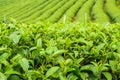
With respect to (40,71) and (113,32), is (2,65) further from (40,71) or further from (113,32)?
(113,32)

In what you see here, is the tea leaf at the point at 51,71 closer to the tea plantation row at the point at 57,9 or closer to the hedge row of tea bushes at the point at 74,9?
the tea plantation row at the point at 57,9

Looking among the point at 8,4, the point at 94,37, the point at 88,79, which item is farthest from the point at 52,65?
the point at 8,4

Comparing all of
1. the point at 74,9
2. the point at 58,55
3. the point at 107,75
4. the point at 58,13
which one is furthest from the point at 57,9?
the point at 107,75

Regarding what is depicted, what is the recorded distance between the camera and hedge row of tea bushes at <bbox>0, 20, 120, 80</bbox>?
158 inches

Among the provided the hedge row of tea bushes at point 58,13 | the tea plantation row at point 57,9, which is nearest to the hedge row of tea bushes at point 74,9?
the tea plantation row at point 57,9

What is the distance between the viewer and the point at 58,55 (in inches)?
177

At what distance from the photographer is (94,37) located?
204 inches

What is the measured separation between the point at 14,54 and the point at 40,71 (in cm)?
65

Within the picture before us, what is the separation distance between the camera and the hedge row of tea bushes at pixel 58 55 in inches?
158

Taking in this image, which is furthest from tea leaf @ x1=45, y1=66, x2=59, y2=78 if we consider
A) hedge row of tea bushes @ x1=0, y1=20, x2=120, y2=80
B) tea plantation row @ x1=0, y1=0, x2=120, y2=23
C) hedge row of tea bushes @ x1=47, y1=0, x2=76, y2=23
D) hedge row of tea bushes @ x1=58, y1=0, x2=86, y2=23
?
hedge row of tea bushes @ x1=58, y1=0, x2=86, y2=23

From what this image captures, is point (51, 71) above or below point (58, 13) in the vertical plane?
below

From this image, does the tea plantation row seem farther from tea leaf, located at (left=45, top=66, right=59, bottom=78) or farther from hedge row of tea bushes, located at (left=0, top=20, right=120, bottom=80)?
tea leaf, located at (left=45, top=66, right=59, bottom=78)

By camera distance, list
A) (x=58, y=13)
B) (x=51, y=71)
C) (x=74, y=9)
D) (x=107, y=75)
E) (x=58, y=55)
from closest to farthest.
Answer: (x=51, y=71)
(x=107, y=75)
(x=58, y=55)
(x=58, y=13)
(x=74, y=9)

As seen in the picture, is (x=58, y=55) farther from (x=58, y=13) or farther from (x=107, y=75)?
(x=58, y=13)
